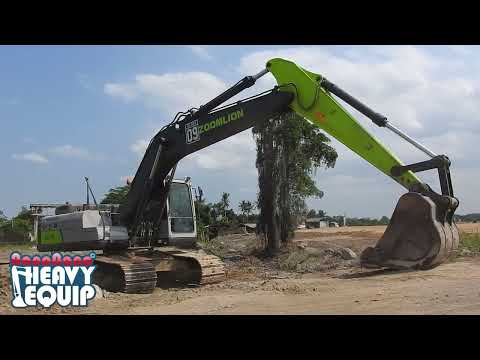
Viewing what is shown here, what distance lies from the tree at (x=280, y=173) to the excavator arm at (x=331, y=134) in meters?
7.46

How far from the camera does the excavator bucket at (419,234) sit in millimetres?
10188

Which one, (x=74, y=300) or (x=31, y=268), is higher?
(x=31, y=268)

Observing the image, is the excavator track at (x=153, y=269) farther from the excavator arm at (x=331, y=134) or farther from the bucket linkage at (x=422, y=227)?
the bucket linkage at (x=422, y=227)

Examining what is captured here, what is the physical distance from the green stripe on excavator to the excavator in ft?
0.07

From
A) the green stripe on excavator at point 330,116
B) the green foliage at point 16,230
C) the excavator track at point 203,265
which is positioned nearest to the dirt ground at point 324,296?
the excavator track at point 203,265

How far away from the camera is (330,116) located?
36.6 ft

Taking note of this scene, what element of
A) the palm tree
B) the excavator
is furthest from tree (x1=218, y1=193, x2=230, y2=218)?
the excavator

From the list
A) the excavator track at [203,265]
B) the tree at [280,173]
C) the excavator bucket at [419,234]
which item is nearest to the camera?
the excavator bucket at [419,234]

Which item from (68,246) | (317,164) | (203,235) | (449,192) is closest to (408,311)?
(449,192)

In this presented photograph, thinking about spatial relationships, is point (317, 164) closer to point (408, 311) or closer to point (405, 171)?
point (405, 171)
